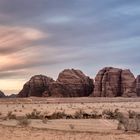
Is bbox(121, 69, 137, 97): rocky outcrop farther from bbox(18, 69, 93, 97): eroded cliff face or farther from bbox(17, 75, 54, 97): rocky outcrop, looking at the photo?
bbox(17, 75, 54, 97): rocky outcrop

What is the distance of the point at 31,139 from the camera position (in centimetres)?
2197

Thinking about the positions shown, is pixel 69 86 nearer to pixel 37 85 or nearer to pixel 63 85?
pixel 63 85

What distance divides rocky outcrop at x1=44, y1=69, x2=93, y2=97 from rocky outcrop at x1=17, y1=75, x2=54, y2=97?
10.2 feet

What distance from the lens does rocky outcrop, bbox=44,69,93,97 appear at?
449 ft

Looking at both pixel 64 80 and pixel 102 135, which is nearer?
pixel 102 135

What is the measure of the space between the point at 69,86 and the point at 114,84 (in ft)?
46.5

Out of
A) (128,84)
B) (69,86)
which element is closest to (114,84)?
(128,84)

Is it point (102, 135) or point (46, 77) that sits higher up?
point (46, 77)

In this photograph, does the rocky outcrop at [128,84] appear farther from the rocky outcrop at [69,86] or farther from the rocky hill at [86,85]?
the rocky outcrop at [69,86]

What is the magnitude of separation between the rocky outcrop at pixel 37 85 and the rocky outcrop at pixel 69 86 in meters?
3.10

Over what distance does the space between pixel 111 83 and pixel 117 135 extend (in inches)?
4496

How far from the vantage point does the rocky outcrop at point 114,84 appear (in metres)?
135

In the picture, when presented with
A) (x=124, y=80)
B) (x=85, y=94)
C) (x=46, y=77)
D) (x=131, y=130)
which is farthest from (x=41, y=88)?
(x=131, y=130)

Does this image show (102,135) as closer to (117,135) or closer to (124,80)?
(117,135)
